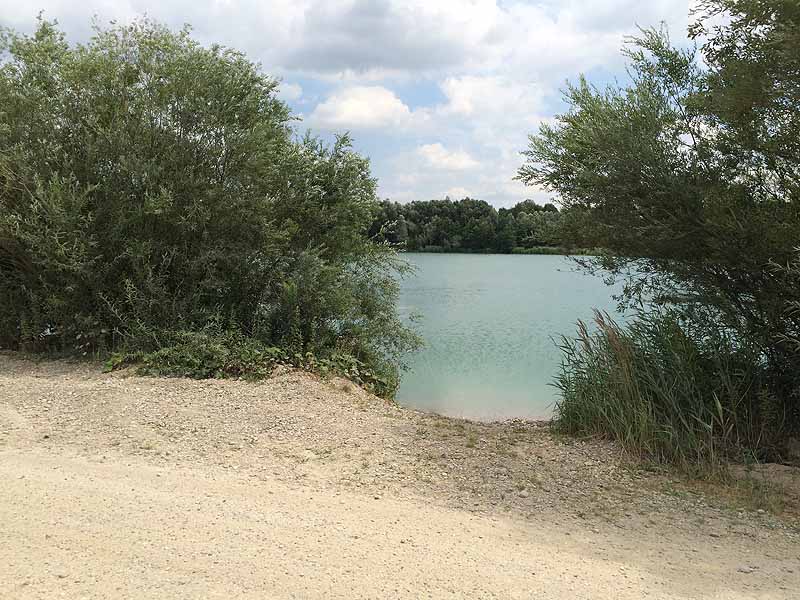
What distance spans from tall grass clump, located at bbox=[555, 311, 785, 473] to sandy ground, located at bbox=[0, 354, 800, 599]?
433mm

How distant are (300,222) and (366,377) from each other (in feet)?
9.30

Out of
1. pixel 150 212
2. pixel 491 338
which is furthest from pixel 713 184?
pixel 491 338

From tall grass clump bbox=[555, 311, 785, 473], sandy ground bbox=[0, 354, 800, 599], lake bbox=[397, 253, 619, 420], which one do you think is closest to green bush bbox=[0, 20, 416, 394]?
sandy ground bbox=[0, 354, 800, 599]

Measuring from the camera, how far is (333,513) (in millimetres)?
4422

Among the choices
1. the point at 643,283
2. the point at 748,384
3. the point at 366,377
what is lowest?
the point at 366,377

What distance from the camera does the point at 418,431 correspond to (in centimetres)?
671

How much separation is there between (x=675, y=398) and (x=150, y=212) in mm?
6983

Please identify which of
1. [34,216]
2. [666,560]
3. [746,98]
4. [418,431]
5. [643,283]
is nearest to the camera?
[666,560]

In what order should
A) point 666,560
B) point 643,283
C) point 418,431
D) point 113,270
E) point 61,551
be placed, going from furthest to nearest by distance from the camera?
point 113,270
point 643,283
point 418,431
point 666,560
point 61,551

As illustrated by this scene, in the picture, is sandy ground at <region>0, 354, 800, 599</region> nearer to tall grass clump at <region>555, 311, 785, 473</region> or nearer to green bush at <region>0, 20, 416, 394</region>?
tall grass clump at <region>555, 311, 785, 473</region>

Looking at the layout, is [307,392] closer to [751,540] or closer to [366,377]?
[366,377]

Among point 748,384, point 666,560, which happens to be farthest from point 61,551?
point 748,384

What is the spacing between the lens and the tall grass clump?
619 centimetres

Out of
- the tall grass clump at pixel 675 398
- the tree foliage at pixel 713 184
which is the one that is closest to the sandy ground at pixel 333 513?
the tall grass clump at pixel 675 398
